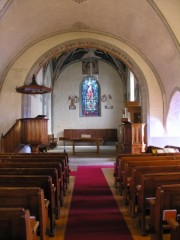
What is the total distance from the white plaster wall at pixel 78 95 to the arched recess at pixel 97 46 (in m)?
8.35

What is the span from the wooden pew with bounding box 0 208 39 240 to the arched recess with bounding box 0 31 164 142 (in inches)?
392

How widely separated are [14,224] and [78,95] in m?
19.4

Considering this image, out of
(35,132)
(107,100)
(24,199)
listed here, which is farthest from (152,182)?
(107,100)

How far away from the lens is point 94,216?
4.39 m

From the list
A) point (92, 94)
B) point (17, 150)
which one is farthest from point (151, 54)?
point (92, 94)

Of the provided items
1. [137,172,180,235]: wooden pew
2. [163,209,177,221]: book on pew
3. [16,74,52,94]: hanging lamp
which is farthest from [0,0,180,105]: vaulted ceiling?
[163,209,177,221]: book on pew

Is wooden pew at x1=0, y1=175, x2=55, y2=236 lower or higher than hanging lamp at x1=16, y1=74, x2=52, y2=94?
lower

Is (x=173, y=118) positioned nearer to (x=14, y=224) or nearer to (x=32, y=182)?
(x=32, y=182)

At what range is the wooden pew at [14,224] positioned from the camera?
6.78 feet

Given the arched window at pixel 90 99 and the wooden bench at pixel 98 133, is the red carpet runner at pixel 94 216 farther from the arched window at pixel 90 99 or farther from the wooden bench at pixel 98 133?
the arched window at pixel 90 99

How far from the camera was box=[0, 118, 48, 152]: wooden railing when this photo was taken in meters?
10.5

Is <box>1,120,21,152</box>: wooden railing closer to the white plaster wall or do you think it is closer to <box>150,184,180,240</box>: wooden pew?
<box>150,184,180,240</box>: wooden pew

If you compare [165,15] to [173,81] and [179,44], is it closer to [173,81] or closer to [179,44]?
[179,44]

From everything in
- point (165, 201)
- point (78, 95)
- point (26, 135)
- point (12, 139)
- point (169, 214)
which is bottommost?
point (169, 214)
